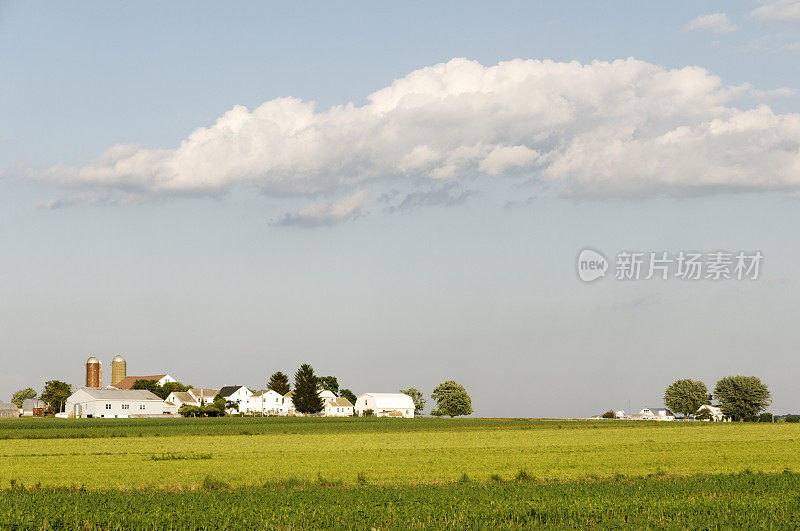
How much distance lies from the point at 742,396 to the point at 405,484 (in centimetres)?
17548

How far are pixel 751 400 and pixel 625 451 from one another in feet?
487

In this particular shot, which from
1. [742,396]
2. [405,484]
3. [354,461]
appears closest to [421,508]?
[405,484]

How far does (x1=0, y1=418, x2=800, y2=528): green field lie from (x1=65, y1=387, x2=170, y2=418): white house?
4513 inches

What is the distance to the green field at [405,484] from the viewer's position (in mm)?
22453

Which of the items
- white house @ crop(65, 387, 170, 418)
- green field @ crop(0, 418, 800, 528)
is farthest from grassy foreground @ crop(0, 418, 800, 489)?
white house @ crop(65, 387, 170, 418)

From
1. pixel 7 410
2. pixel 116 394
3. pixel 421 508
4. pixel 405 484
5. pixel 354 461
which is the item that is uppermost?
pixel 421 508

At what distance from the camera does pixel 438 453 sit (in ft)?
169

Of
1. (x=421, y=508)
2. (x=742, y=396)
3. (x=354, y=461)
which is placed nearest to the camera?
(x=421, y=508)

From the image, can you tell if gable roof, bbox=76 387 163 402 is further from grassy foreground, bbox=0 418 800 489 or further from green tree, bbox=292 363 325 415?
grassy foreground, bbox=0 418 800 489

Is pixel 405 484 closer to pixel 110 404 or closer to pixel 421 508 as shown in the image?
pixel 421 508

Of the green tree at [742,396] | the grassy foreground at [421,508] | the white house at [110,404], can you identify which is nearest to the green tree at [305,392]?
the white house at [110,404]

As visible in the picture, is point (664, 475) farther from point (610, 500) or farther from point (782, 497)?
point (610, 500)

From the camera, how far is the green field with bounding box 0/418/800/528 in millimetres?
22453

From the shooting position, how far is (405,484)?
31422 mm
